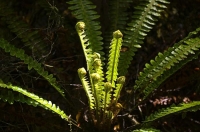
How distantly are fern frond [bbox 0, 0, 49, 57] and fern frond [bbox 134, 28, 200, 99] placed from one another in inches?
29.1

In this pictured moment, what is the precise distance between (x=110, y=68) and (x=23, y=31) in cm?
76

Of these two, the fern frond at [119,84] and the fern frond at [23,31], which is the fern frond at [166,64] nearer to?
the fern frond at [119,84]

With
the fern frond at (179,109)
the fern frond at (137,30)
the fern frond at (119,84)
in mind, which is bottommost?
the fern frond at (179,109)

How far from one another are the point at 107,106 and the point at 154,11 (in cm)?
76

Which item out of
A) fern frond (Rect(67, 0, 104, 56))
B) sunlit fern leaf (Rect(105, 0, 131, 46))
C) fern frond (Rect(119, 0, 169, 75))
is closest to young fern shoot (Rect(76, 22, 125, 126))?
fern frond (Rect(67, 0, 104, 56))

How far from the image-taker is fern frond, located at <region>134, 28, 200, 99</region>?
203 centimetres

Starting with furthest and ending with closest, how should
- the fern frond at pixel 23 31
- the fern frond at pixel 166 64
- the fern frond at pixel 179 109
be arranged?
the fern frond at pixel 23 31, the fern frond at pixel 166 64, the fern frond at pixel 179 109

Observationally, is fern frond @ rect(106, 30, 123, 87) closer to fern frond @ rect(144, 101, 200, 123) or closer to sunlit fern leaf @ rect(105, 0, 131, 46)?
fern frond @ rect(144, 101, 200, 123)

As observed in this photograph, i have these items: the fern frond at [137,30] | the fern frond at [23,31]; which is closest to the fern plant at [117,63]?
the fern frond at [137,30]

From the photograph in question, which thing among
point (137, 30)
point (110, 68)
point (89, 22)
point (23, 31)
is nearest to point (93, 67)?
point (110, 68)

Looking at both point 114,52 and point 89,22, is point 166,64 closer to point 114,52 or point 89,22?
point 114,52

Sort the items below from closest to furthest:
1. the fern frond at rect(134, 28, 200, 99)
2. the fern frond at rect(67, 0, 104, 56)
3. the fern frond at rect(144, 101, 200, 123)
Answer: the fern frond at rect(144, 101, 200, 123), the fern frond at rect(134, 28, 200, 99), the fern frond at rect(67, 0, 104, 56)

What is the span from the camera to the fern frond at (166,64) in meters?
2.03

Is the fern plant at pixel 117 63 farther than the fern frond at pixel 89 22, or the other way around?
the fern frond at pixel 89 22
